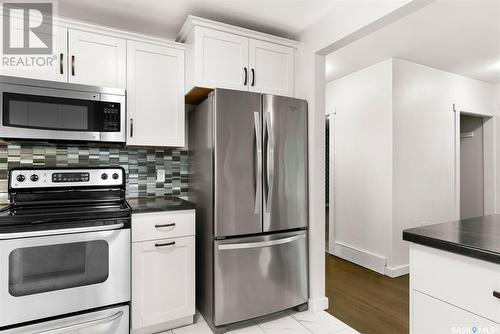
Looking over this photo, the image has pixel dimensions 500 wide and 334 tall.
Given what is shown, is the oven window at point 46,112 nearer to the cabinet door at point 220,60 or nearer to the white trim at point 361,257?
the cabinet door at point 220,60

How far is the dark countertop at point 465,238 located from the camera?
3.40 feet

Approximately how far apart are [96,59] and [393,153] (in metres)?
3.09

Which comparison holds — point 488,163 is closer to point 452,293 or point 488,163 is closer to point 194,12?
point 452,293

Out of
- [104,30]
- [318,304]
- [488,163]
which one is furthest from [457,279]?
[488,163]

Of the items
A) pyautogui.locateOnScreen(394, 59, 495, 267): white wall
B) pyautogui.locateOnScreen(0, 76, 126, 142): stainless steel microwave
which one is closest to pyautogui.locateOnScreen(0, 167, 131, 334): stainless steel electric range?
pyautogui.locateOnScreen(0, 76, 126, 142): stainless steel microwave

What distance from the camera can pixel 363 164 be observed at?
3.70 meters

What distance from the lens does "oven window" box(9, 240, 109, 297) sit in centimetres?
169

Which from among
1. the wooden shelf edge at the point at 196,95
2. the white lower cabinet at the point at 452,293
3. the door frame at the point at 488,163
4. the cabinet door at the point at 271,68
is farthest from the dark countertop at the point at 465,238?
the door frame at the point at 488,163

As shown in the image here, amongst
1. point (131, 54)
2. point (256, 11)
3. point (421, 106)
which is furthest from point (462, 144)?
point (131, 54)

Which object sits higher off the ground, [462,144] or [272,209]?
[462,144]

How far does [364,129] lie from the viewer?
3695mm

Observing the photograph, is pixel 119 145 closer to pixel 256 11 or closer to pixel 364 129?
pixel 256 11

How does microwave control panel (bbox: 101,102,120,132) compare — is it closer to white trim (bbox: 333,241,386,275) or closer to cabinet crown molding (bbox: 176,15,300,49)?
cabinet crown molding (bbox: 176,15,300,49)

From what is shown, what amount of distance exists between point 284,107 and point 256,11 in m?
0.79
